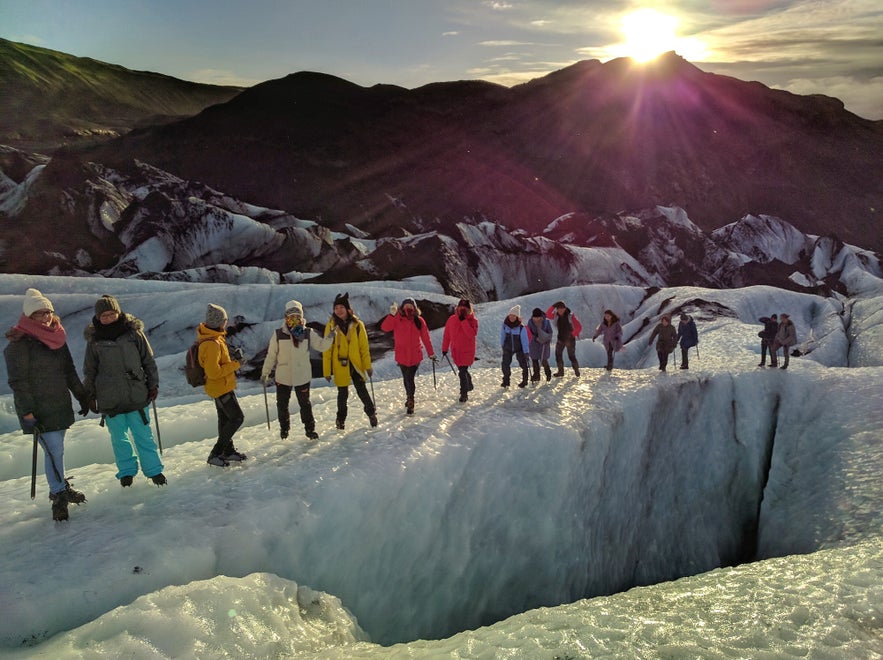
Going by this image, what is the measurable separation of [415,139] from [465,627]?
321ft

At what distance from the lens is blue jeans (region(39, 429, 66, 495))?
6.16 meters

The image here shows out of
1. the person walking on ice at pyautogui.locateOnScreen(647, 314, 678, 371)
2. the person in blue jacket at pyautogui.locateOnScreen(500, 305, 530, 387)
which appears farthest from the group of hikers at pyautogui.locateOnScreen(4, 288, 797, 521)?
the person walking on ice at pyautogui.locateOnScreen(647, 314, 678, 371)

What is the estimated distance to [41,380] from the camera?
238 inches

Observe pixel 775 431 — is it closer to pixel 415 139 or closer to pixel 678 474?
pixel 678 474

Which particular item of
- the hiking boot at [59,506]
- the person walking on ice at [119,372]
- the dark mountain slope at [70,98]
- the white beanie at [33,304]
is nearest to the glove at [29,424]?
the person walking on ice at [119,372]

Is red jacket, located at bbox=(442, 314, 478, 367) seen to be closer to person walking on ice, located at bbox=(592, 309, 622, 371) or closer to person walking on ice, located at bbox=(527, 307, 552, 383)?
person walking on ice, located at bbox=(527, 307, 552, 383)

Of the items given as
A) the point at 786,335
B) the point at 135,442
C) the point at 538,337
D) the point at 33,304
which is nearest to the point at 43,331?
the point at 33,304

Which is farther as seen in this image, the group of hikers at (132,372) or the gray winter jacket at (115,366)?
the gray winter jacket at (115,366)

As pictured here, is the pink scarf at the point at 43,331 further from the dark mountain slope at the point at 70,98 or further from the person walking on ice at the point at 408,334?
the dark mountain slope at the point at 70,98

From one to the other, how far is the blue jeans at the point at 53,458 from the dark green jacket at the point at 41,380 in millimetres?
156

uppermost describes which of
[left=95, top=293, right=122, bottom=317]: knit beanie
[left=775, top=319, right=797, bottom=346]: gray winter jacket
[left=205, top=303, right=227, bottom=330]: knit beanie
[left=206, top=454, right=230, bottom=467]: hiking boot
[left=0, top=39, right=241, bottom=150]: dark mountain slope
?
[left=0, top=39, right=241, bottom=150]: dark mountain slope

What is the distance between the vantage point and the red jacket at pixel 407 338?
977cm

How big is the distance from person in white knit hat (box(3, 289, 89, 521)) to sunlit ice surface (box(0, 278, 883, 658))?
78 centimetres

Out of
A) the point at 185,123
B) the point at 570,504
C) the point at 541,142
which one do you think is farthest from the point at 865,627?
the point at 541,142
